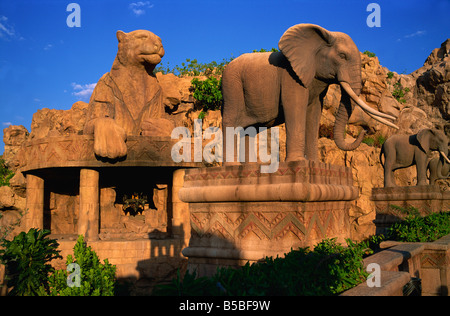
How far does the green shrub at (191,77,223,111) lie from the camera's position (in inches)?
996

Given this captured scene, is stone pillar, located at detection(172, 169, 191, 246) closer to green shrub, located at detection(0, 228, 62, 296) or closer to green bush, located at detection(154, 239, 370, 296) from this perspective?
green shrub, located at detection(0, 228, 62, 296)

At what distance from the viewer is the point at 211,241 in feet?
16.7

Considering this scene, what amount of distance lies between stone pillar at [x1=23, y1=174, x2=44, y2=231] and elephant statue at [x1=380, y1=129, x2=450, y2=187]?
40.5 feet

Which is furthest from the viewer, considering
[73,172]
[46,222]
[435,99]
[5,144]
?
[435,99]

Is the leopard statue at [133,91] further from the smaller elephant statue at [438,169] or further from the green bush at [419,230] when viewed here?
the smaller elephant statue at [438,169]

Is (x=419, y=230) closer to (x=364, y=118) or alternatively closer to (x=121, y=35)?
(x=121, y=35)

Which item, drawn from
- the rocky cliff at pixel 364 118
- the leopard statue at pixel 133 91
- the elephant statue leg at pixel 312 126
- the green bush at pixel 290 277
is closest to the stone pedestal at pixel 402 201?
the elephant statue leg at pixel 312 126

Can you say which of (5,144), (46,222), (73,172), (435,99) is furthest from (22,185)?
(435,99)

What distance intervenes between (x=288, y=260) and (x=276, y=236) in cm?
90

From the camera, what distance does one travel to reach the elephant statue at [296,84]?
215 inches

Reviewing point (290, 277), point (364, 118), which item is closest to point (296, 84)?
point (290, 277)

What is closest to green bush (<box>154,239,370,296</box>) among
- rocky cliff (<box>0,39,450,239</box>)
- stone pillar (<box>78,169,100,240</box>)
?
stone pillar (<box>78,169,100,240</box>)

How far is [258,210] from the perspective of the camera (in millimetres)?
4723
